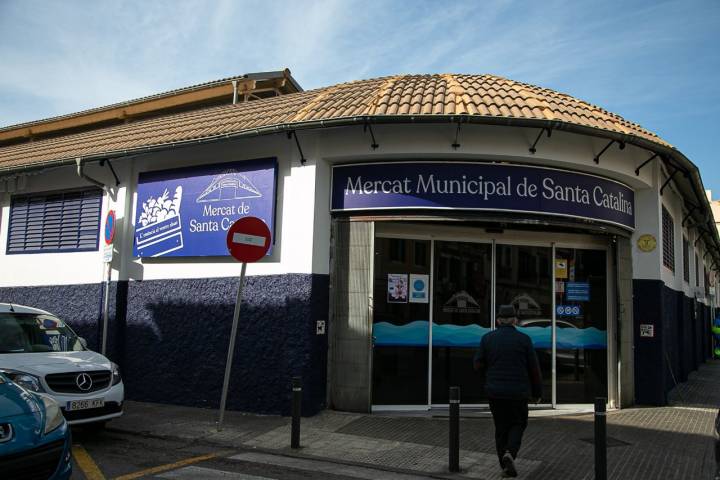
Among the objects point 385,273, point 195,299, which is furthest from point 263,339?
point 385,273

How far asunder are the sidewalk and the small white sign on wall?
4.07 feet

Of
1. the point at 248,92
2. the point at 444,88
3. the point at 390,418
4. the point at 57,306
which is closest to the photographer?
the point at 390,418

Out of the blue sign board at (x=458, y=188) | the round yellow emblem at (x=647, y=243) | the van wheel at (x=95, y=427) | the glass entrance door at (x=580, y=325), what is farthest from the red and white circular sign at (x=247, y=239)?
the round yellow emblem at (x=647, y=243)

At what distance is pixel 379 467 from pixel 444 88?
6311 millimetres

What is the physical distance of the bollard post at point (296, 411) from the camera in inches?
282

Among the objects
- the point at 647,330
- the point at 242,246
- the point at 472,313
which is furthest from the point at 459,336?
the point at 242,246

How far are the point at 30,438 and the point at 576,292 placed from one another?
27.9ft

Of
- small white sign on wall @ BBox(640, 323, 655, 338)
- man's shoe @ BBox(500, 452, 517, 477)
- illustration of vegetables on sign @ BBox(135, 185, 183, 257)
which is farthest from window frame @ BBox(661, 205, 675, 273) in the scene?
illustration of vegetables on sign @ BBox(135, 185, 183, 257)

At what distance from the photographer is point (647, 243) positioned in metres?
10.6

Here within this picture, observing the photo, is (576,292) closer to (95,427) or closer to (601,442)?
(601,442)

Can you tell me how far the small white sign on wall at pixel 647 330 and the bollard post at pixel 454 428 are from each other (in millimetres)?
5527

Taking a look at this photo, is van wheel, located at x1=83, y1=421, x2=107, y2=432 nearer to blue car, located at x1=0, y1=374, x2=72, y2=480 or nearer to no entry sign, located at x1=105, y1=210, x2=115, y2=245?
blue car, located at x1=0, y1=374, x2=72, y2=480

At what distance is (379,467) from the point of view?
6.57 meters

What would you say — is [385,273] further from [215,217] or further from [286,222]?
[215,217]
